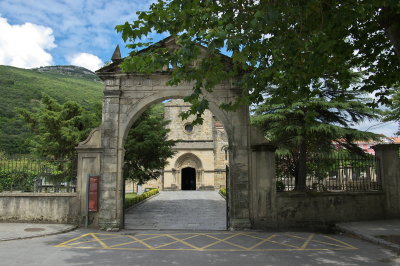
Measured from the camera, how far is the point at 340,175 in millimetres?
Answer: 10758

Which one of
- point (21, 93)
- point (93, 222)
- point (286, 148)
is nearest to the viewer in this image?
point (93, 222)

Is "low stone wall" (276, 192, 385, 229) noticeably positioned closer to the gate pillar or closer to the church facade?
the gate pillar

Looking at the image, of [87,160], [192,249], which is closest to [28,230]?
[87,160]

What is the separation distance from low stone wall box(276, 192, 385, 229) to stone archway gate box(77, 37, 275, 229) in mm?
498

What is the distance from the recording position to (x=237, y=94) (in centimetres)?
1022

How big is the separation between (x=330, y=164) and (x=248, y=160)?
3064 mm

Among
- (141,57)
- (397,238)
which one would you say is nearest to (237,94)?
(141,57)

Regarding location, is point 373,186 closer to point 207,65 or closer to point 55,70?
point 207,65

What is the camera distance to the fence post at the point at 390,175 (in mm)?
10867

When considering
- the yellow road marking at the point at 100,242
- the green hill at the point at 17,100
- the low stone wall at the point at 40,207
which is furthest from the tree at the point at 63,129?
the yellow road marking at the point at 100,242

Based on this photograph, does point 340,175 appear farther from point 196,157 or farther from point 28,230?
point 196,157

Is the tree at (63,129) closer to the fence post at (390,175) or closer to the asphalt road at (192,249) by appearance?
the asphalt road at (192,249)

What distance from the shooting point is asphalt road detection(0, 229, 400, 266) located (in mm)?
6332

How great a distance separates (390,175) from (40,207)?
12488mm
